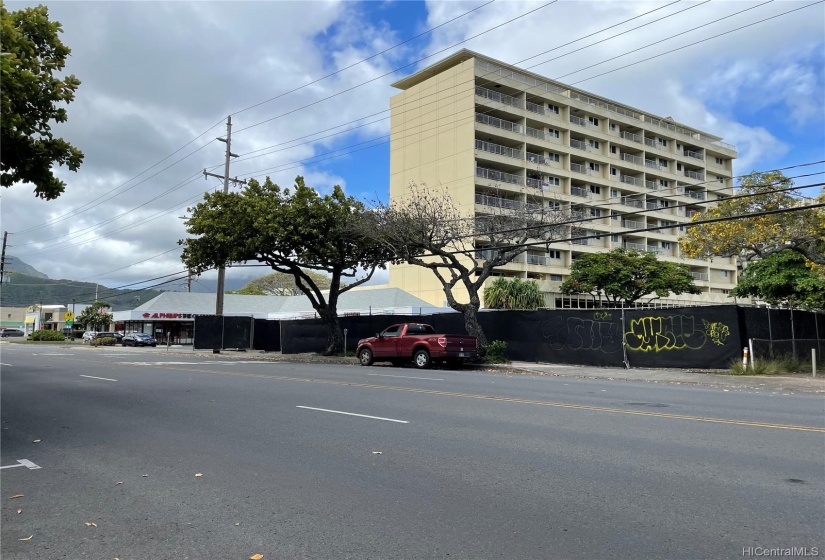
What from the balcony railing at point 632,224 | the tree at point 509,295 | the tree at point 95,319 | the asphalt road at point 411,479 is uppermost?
the balcony railing at point 632,224

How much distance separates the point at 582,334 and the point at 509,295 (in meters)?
24.5

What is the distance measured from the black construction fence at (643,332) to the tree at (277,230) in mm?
5744

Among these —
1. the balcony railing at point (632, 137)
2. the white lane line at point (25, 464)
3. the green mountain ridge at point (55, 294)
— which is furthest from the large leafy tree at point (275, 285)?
the white lane line at point (25, 464)

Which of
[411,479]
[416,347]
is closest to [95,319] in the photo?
[416,347]

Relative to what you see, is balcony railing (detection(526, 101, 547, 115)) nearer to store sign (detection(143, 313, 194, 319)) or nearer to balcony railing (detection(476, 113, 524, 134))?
balcony railing (detection(476, 113, 524, 134))

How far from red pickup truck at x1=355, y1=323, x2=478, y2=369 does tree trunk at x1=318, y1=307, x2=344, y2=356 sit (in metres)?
6.43

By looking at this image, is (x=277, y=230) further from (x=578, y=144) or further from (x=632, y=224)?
(x=632, y=224)

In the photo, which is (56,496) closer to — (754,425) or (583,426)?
(583,426)

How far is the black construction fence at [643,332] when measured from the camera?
2017 cm

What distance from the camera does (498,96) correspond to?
58.7 metres

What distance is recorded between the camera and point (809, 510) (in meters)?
5.14

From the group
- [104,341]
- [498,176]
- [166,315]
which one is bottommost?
[104,341]

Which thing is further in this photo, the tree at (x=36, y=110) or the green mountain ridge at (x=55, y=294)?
the green mountain ridge at (x=55, y=294)

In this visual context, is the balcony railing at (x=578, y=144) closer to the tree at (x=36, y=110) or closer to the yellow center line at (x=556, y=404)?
the yellow center line at (x=556, y=404)
